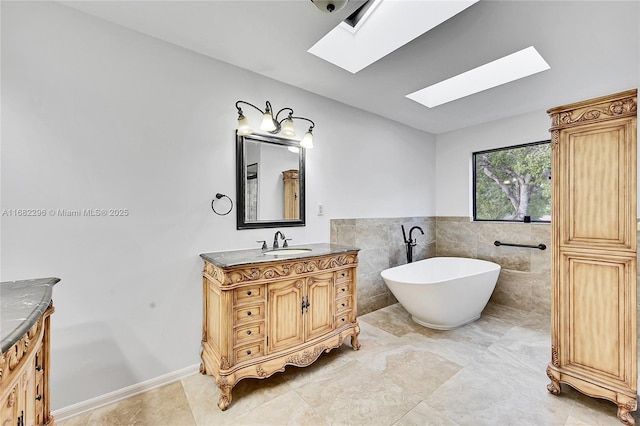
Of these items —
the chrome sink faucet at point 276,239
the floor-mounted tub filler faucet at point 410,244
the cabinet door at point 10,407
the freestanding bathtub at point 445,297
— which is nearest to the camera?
the cabinet door at point 10,407

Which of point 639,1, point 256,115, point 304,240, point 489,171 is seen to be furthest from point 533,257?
point 256,115

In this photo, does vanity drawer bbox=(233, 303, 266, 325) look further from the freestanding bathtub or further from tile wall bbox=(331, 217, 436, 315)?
the freestanding bathtub

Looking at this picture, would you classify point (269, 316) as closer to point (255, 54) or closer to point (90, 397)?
point (90, 397)

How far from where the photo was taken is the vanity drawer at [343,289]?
7.60 ft

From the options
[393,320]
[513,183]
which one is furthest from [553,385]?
[513,183]

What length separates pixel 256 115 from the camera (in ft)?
7.80

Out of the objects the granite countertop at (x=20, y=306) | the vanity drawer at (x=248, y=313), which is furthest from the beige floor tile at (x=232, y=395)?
the granite countertop at (x=20, y=306)

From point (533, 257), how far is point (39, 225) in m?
4.64

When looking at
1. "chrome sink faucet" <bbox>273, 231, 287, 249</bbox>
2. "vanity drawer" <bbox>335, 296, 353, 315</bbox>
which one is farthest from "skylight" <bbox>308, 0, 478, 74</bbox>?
"vanity drawer" <bbox>335, 296, 353, 315</bbox>

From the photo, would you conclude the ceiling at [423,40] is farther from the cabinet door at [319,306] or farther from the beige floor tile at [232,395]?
the beige floor tile at [232,395]

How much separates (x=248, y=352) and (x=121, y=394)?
89 centimetres

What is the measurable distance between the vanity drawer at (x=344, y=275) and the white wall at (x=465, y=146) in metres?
2.43

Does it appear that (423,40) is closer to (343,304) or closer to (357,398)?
(343,304)

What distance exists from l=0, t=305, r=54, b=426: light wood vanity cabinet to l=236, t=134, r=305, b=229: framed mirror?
53.0 inches
